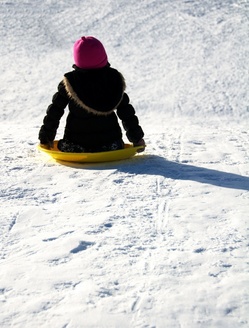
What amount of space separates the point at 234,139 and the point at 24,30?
18.1ft

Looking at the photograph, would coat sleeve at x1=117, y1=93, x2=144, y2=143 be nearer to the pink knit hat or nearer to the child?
the child

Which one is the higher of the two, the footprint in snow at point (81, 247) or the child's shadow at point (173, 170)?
the child's shadow at point (173, 170)

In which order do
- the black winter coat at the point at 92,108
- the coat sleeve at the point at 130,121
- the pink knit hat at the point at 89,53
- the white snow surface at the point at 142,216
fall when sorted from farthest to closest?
the coat sleeve at the point at 130,121, the black winter coat at the point at 92,108, the pink knit hat at the point at 89,53, the white snow surface at the point at 142,216

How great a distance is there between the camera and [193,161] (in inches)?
195

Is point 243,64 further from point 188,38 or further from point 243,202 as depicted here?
point 243,202

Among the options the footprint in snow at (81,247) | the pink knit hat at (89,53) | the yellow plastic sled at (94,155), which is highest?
the pink knit hat at (89,53)

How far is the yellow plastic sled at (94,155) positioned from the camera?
477cm

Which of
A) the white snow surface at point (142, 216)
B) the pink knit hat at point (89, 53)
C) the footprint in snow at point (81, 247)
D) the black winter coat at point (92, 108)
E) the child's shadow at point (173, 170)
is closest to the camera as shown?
the white snow surface at point (142, 216)

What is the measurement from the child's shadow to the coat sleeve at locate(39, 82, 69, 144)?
30 cm

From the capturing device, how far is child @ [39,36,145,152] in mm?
4759

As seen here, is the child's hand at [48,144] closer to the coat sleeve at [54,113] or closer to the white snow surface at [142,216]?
the coat sleeve at [54,113]

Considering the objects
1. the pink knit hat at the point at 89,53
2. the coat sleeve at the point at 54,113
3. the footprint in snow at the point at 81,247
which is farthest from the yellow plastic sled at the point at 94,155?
the footprint in snow at the point at 81,247

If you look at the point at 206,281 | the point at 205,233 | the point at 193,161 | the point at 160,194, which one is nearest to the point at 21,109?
the point at 193,161

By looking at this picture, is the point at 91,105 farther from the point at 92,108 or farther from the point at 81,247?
the point at 81,247
